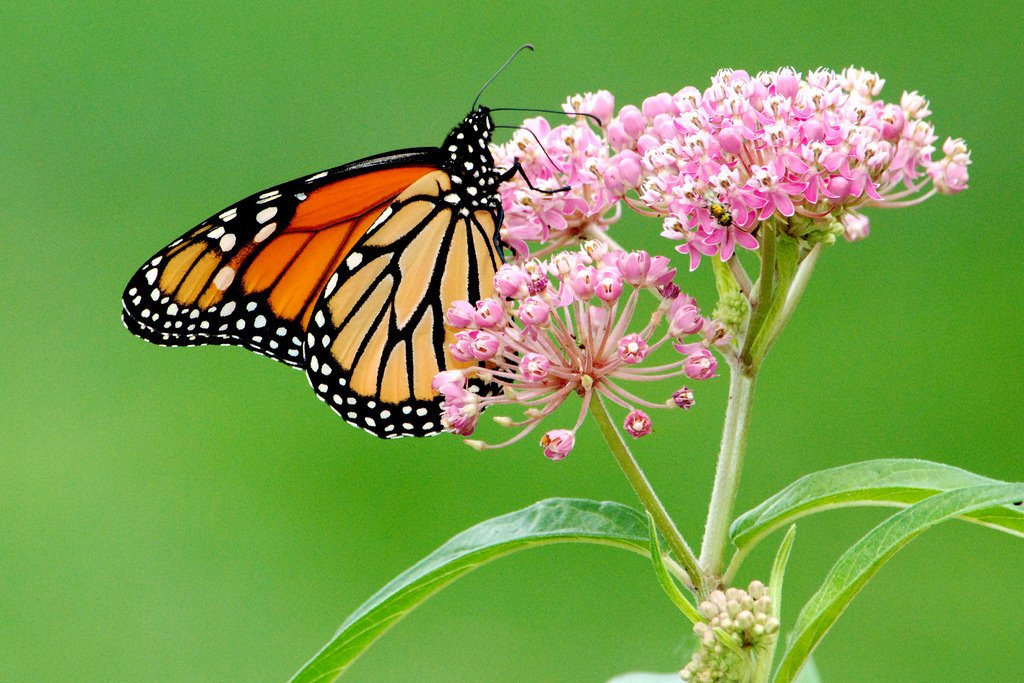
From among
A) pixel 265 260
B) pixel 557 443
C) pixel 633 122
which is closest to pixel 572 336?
pixel 557 443

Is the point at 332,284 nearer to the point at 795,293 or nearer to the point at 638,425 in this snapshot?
the point at 638,425

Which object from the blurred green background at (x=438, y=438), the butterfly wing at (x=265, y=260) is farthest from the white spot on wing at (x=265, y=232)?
the blurred green background at (x=438, y=438)

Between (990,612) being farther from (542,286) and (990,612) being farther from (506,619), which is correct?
(542,286)

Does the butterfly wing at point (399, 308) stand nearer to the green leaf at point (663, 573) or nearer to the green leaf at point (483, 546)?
the green leaf at point (483, 546)

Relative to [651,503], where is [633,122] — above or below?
above

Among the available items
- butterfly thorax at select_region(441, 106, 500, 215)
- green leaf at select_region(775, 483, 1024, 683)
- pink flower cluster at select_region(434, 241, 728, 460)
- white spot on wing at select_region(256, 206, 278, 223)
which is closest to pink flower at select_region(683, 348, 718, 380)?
pink flower cluster at select_region(434, 241, 728, 460)
